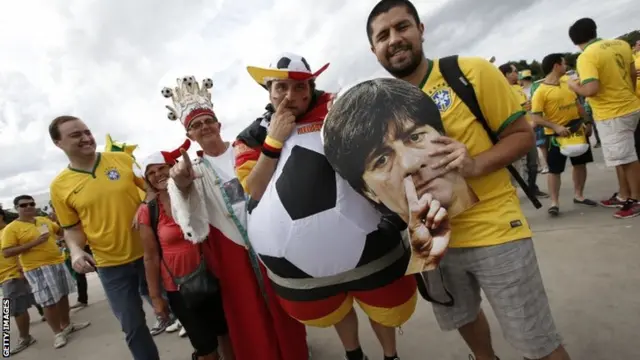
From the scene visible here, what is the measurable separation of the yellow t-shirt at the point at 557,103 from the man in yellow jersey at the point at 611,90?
18.5 inches

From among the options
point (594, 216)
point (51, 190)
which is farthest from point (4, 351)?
point (594, 216)

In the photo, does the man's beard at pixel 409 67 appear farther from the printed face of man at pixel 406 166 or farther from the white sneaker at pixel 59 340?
the white sneaker at pixel 59 340

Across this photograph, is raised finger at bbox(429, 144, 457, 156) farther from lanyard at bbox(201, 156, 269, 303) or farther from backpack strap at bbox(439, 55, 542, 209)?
lanyard at bbox(201, 156, 269, 303)

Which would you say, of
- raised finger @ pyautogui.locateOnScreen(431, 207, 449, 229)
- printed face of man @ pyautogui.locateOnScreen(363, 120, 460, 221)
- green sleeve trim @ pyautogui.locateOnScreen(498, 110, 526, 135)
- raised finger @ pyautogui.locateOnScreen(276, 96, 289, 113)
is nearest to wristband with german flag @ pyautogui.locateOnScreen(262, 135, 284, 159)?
raised finger @ pyautogui.locateOnScreen(276, 96, 289, 113)

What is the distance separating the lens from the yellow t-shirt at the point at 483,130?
4.31ft

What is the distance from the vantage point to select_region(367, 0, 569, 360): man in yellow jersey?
1311 millimetres

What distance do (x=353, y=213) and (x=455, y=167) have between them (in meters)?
0.43

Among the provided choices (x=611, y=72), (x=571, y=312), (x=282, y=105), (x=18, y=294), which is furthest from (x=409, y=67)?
(x=18, y=294)

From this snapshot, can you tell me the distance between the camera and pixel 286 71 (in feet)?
4.65

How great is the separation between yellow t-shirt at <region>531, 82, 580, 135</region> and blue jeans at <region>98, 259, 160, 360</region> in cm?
412

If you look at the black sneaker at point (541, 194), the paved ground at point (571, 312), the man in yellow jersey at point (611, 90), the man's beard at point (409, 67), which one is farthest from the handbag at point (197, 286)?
the black sneaker at point (541, 194)

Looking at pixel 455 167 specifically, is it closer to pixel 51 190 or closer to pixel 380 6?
pixel 380 6

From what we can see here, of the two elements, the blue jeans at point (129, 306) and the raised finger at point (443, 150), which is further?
the blue jeans at point (129, 306)

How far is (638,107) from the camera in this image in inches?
127
